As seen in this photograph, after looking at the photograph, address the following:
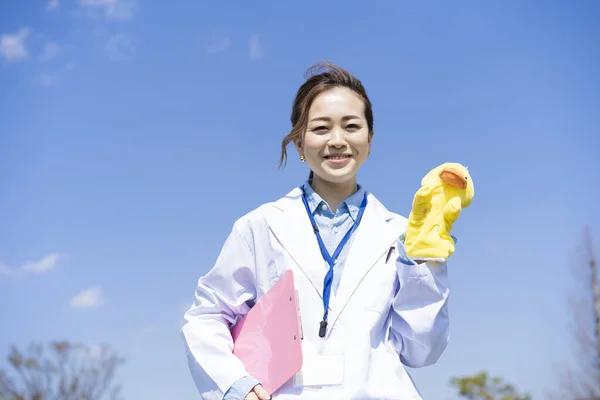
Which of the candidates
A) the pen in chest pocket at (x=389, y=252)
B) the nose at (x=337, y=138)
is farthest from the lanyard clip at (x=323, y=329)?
the nose at (x=337, y=138)

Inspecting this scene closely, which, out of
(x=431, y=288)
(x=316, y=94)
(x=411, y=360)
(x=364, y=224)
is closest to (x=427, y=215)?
(x=431, y=288)

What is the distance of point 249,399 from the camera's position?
2352mm

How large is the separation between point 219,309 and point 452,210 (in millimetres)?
1038

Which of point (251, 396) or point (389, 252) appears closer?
point (251, 396)

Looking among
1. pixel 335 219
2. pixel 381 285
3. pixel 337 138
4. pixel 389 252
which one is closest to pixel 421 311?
pixel 381 285

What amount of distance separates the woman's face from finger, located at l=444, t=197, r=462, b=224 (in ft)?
1.83

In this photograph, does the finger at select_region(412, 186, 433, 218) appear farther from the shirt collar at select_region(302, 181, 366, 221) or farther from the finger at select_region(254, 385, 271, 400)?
the finger at select_region(254, 385, 271, 400)

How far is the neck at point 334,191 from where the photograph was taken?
276 cm

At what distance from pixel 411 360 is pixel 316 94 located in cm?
116

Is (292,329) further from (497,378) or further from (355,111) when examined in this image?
(497,378)

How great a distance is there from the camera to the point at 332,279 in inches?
99.0

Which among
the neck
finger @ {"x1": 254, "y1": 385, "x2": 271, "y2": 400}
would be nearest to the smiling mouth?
the neck

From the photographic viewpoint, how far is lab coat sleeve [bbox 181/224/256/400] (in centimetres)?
251

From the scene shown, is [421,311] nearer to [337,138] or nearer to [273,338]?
[273,338]
